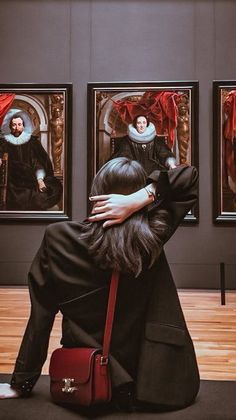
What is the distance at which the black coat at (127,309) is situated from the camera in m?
3.00

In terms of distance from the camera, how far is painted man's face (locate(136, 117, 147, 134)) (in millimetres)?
10711

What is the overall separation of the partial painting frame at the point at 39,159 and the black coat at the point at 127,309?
7737 mm

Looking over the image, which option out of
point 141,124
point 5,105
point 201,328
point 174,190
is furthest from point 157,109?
point 174,190

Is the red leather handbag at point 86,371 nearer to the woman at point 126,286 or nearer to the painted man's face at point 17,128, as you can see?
the woman at point 126,286

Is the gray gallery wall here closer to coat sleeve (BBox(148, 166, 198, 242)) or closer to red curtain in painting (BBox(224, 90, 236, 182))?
red curtain in painting (BBox(224, 90, 236, 182))

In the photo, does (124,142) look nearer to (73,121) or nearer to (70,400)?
(73,121)

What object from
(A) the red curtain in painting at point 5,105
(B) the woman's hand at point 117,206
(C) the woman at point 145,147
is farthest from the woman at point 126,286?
(A) the red curtain in painting at point 5,105

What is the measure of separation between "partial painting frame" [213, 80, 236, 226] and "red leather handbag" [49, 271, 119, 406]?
25.9ft

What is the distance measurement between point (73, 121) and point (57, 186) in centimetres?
135

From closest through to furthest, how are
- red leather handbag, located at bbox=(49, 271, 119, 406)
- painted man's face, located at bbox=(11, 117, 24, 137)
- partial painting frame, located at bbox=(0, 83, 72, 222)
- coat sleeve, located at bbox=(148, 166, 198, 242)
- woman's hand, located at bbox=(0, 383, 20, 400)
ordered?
red leather handbag, located at bbox=(49, 271, 119, 406)
coat sleeve, located at bbox=(148, 166, 198, 242)
woman's hand, located at bbox=(0, 383, 20, 400)
partial painting frame, located at bbox=(0, 83, 72, 222)
painted man's face, located at bbox=(11, 117, 24, 137)

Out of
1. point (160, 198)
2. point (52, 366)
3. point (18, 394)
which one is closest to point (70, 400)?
point (52, 366)

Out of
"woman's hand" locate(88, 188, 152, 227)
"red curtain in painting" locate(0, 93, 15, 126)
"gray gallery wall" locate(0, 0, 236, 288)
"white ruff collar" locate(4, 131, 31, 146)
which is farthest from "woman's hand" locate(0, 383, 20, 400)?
"red curtain in painting" locate(0, 93, 15, 126)

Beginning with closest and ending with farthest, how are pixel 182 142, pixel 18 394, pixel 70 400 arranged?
pixel 70 400 < pixel 18 394 < pixel 182 142

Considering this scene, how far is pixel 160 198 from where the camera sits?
3068mm
